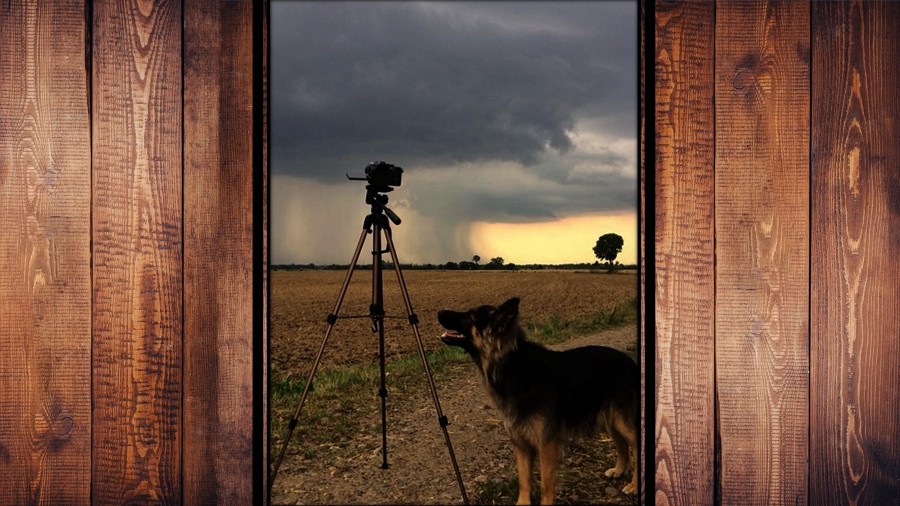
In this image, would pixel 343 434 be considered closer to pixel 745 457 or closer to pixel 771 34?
pixel 745 457

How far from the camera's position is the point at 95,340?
77.6 inches

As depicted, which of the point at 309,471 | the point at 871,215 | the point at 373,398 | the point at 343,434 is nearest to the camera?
the point at 871,215

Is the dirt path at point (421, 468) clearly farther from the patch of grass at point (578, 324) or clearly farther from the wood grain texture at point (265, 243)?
the patch of grass at point (578, 324)

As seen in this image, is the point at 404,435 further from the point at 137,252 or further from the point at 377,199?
the point at 137,252

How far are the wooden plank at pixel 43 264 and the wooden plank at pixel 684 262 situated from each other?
2.12 meters

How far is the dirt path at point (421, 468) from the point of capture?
3420mm

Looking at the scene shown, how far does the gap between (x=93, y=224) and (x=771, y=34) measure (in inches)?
101

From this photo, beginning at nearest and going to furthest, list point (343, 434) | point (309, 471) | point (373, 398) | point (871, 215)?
point (871, 215) < point (309, 471) < point (343, 434) < point (373, 398)

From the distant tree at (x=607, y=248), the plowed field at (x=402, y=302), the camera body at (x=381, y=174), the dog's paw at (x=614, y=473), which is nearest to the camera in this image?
the camera body at (x=381, y=174)

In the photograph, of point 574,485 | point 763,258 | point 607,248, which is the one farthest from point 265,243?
point 607,248

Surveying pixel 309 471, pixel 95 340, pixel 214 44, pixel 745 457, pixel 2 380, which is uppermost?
pixel 214 44

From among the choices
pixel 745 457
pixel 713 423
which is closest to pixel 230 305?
pixel 713 423

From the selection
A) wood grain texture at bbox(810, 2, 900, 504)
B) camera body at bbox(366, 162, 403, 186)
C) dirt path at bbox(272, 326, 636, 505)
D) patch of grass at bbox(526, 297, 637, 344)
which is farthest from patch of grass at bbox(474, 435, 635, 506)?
patch of grass at bbox(526, 297, 637, 344)

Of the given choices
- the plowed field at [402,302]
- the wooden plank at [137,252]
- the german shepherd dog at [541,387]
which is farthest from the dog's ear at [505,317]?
the plowed field at [402,302]
